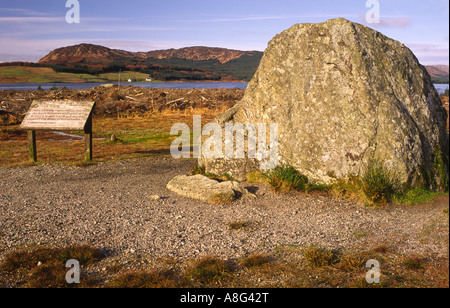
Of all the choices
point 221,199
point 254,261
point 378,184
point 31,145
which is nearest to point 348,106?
point 378,184

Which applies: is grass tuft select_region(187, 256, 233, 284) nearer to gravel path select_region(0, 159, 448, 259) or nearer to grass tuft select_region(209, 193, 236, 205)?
gravel path select_region(0, 159, 448, 259)

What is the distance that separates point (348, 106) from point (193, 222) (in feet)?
14.7

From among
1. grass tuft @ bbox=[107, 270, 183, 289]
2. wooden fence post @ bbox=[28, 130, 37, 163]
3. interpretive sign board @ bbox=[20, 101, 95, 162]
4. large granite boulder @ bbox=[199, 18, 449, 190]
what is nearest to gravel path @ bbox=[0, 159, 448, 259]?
grass tuft @ bbox=[107, 270, 183, 289]

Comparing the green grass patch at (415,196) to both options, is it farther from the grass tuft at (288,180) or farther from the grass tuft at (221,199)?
the grass tuft at (221,199)

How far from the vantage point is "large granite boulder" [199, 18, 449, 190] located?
8.83 metres

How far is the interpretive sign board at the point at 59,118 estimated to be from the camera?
12.9 m

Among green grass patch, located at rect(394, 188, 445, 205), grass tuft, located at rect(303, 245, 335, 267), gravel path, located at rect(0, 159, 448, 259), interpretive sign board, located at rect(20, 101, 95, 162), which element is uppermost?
interpretive sign board, located at rect(20, 101, 95, 162)

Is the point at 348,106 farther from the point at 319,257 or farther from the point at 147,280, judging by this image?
the point at 147,280

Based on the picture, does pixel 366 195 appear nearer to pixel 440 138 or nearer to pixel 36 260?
pixel 440 138

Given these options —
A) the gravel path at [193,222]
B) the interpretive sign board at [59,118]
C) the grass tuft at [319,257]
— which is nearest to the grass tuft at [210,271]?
the gravel path at [193,222]

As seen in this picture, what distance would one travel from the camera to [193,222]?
7.51 meters

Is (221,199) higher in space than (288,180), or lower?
lower

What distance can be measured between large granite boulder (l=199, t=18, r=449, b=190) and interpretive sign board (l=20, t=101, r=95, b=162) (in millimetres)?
5679
